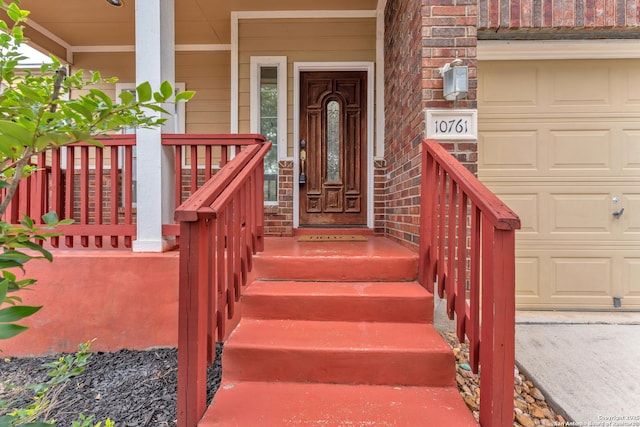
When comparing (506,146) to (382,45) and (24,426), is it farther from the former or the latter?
(24,426)

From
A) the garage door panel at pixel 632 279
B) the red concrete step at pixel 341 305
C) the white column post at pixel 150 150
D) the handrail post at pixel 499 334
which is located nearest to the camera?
the handrail post at pixel 499 334

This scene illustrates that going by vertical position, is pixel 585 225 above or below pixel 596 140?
below

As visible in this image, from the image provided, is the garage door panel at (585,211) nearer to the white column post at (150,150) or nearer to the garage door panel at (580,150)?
the garage door panel at (580,150)

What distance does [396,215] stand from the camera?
3.11 meters

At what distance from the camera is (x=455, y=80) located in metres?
2.12

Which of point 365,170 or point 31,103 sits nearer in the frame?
point 31,103

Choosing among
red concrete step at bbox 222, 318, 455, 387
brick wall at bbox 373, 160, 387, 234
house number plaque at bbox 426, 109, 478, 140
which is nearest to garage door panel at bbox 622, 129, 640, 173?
house number plaque at bbox 426, 109, 478, 140

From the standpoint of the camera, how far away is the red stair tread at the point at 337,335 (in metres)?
1.67

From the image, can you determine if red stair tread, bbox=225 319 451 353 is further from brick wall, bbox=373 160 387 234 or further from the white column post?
brick wall, bbox=373 160 387 234

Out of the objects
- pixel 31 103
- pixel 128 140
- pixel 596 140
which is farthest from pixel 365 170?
pixel 31 103

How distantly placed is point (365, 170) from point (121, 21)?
3.56 m

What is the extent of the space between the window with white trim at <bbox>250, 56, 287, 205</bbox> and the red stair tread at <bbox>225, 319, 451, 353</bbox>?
2.09 m

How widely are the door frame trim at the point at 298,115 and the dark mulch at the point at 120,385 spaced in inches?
79.2

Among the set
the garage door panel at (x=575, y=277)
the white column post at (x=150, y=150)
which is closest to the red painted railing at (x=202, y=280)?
the white column post at (x=150, y=150)
